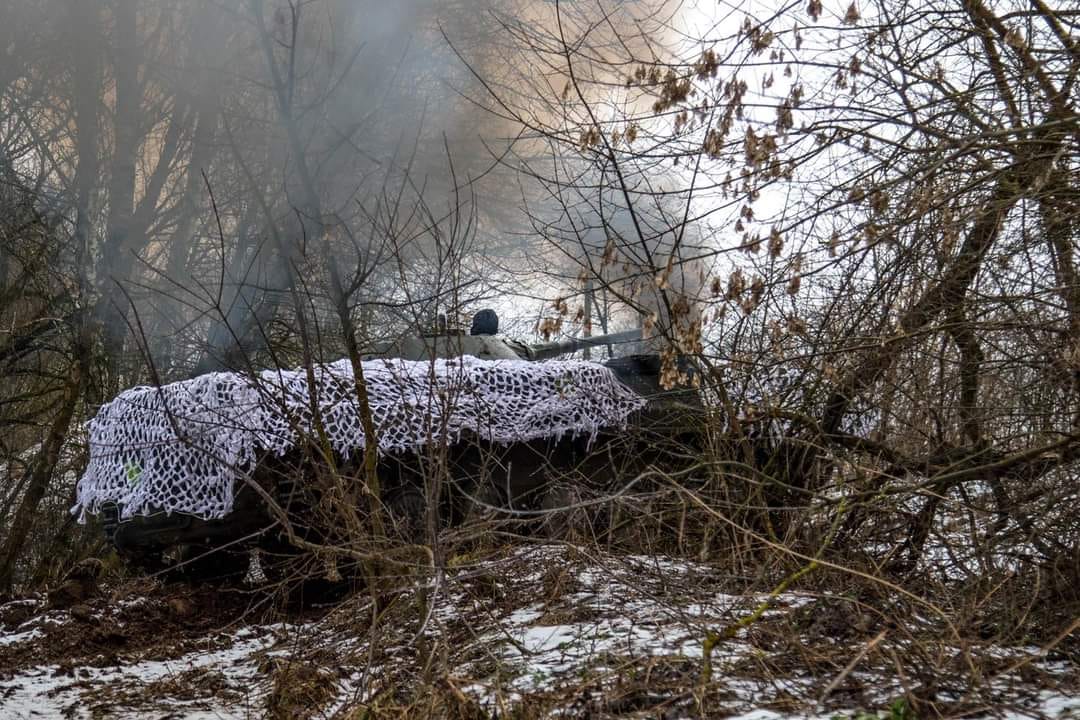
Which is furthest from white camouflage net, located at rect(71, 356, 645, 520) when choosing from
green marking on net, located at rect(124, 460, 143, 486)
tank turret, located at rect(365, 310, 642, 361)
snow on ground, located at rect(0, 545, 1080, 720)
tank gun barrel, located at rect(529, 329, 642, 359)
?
tank gun barrel, located at rect(529, 329, 642, 359)

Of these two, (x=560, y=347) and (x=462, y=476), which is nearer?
(x=462, y=476)

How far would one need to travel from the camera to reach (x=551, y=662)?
3.76 meters

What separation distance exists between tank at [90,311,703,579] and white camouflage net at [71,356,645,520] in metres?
0.10

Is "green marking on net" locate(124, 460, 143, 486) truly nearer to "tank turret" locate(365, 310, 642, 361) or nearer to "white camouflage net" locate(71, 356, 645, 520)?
"white camouflage net" locate(71, 356, 645, 520)

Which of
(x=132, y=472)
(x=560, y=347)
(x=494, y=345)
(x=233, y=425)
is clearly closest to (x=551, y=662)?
(x=233, y=425)

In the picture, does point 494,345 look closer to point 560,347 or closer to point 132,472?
point 560,347

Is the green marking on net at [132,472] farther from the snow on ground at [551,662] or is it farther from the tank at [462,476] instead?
the snow on ground at [551,662]

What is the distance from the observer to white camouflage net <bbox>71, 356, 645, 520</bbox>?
5.57 m

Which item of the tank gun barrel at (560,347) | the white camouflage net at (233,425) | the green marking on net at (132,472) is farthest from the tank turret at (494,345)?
the green marking on net at (132,472)

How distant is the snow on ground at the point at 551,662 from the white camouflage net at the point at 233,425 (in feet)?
2.52

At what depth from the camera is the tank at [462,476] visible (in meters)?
5.65

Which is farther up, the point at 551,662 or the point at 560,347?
the point at 560,347

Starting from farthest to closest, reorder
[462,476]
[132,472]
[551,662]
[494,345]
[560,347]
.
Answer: [560,347] < [494,345] < [462,476] < [132,472] < [551,662]

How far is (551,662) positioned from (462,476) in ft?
10.2
